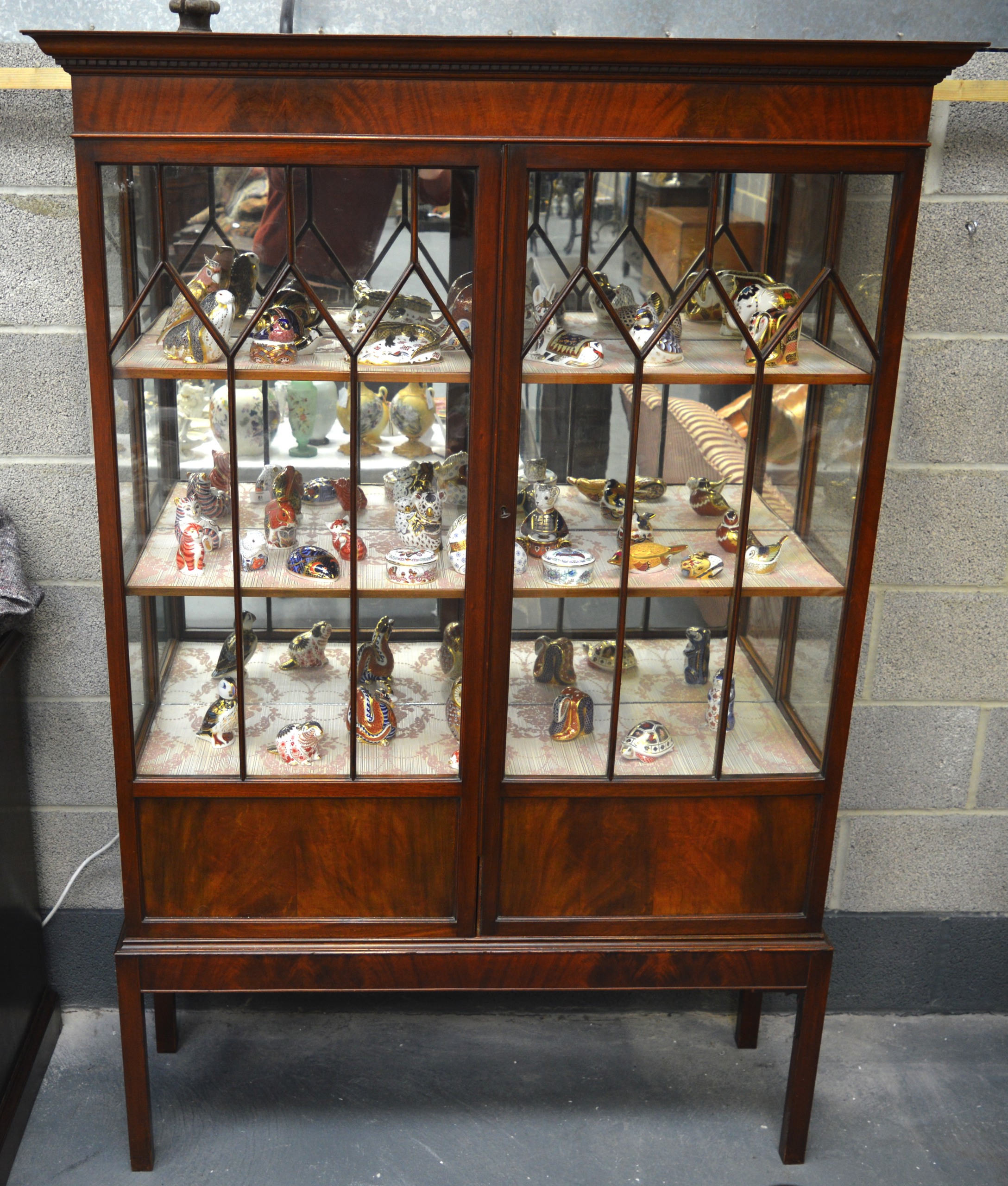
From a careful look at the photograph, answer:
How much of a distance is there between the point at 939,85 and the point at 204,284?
4.09ft

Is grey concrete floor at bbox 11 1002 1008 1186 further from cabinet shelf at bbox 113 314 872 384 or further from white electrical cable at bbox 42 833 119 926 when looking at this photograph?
cabinet shelf at bbox 113 314 872 384

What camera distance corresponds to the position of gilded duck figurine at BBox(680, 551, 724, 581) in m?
1.85

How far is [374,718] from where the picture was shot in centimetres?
191

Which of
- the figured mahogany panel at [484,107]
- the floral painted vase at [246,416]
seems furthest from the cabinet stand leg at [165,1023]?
the figured mahogany panel at [484,107]

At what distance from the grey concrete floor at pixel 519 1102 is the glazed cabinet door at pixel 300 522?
0.47 metres

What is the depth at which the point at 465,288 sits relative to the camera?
5.39 ft

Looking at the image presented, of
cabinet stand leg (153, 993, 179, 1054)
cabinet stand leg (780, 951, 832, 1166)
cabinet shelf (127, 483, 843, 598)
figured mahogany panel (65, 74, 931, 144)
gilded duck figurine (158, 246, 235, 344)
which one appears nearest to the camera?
figured mahogany panel (65, 74, 931, 144)

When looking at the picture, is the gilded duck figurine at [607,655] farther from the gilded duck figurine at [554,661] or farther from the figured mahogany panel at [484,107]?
the figured mahogany panel at [484,107]

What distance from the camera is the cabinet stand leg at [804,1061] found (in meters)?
2.00

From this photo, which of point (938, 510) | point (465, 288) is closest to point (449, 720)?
point (465, 288)

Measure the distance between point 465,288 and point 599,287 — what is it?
193 millimetres

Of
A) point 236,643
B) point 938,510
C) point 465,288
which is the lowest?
point 236,643

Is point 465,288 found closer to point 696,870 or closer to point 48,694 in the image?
point 696,870

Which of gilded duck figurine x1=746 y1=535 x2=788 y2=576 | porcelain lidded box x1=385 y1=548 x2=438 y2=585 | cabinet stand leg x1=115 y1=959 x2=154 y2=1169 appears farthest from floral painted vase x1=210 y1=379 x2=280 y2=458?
cabinet stand leg x1=115 y1=959 x2=154 y2=1169
